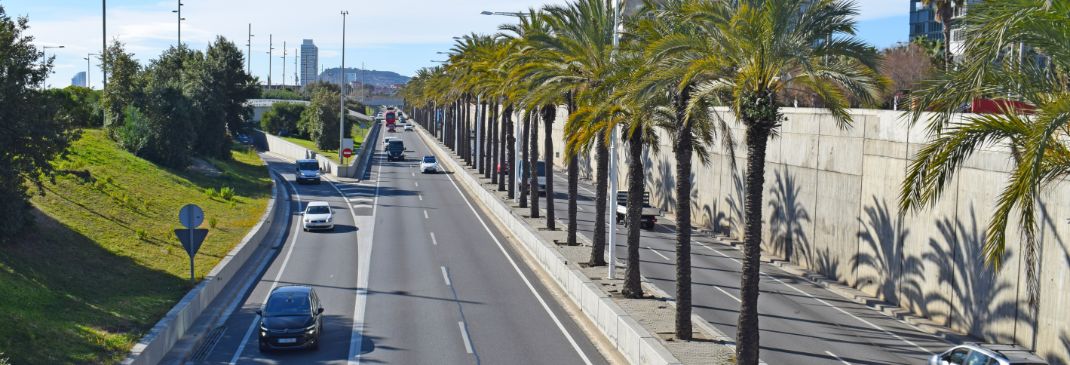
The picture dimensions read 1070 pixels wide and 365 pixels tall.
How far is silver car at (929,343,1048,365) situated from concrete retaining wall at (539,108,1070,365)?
3.87 m

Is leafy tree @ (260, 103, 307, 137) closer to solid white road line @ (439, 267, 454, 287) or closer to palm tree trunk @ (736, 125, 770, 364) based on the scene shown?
solid white road line @ (439, 267, 454, 287)

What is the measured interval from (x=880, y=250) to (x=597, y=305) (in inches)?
472

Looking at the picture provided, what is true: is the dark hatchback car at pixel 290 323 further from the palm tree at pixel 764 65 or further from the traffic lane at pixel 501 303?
the palm tree at pixel 764 65

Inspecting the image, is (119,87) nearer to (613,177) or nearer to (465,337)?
(613,177)

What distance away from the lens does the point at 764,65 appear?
1752 centimetres

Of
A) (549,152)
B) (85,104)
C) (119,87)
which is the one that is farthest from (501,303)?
(85,104)

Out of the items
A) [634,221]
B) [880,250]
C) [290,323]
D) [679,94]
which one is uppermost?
[679,94]

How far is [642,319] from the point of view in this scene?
23.8 metres

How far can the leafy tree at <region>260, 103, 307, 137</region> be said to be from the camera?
120938 millimetres

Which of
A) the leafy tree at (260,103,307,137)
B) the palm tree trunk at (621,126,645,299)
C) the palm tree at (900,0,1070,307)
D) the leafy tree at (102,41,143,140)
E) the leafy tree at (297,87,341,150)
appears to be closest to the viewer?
the palm tree at (900,0,1070,307)

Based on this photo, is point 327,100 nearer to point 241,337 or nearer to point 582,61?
point 582,61

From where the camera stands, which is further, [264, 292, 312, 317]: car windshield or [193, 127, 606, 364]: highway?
[264, 292, 312, 317]: car windshield

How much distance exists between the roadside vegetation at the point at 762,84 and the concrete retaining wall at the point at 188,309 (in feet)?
37.3

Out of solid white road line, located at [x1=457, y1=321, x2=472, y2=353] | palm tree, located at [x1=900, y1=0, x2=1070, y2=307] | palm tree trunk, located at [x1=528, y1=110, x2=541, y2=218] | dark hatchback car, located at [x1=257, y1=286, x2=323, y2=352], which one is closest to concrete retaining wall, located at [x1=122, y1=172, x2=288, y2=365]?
dark hatchback car, located at [x1=257, y1=286, x2=323, y2=352]
